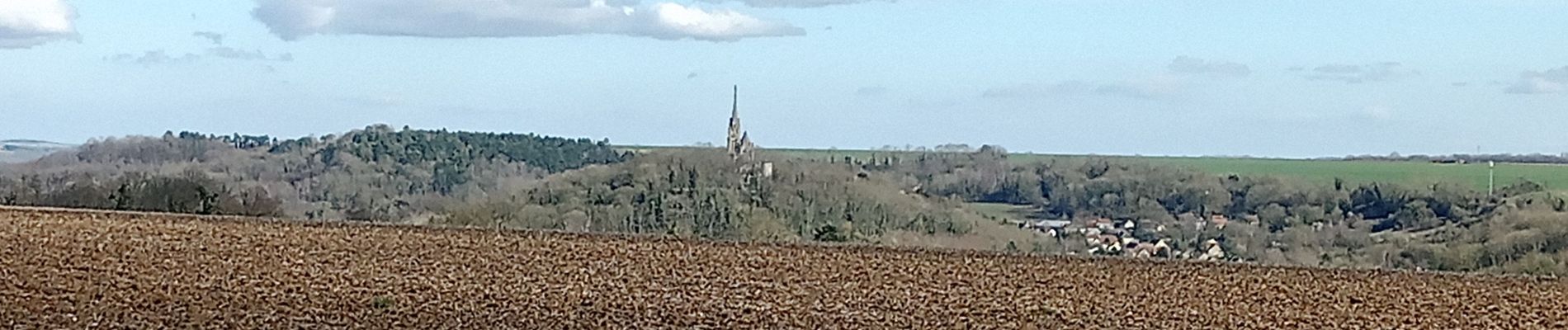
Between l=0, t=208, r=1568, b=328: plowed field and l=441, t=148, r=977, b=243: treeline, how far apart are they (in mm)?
10932

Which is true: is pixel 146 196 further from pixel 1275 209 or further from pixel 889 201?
pixel 1275 209

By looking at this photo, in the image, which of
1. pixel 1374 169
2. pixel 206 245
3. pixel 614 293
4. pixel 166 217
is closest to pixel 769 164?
pixel 1374 169

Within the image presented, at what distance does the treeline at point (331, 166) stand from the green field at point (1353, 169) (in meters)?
9.21

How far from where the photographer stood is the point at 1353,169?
4838 centimetres

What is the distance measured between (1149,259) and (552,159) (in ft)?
159

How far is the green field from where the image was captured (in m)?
43.7

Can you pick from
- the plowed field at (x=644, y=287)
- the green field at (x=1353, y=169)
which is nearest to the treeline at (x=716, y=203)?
the green field at (x=1353, y=169)

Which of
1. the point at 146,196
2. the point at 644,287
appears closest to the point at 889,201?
the point at 146,196

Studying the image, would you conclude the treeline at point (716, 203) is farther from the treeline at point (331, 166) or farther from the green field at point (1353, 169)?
the green field at point (1353, 169)

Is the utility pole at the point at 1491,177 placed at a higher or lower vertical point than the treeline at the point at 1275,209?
higher

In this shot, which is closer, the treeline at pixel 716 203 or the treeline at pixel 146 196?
the treeline at pixel 146 196

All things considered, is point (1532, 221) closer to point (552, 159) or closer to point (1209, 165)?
point (1209, 165)

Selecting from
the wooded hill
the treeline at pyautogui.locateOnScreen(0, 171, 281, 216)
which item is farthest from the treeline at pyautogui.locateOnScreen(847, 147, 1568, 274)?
the treeline at pyautogui.locateOnScreen(0, 171, 281, 216)

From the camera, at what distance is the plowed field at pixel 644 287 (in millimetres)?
11211
